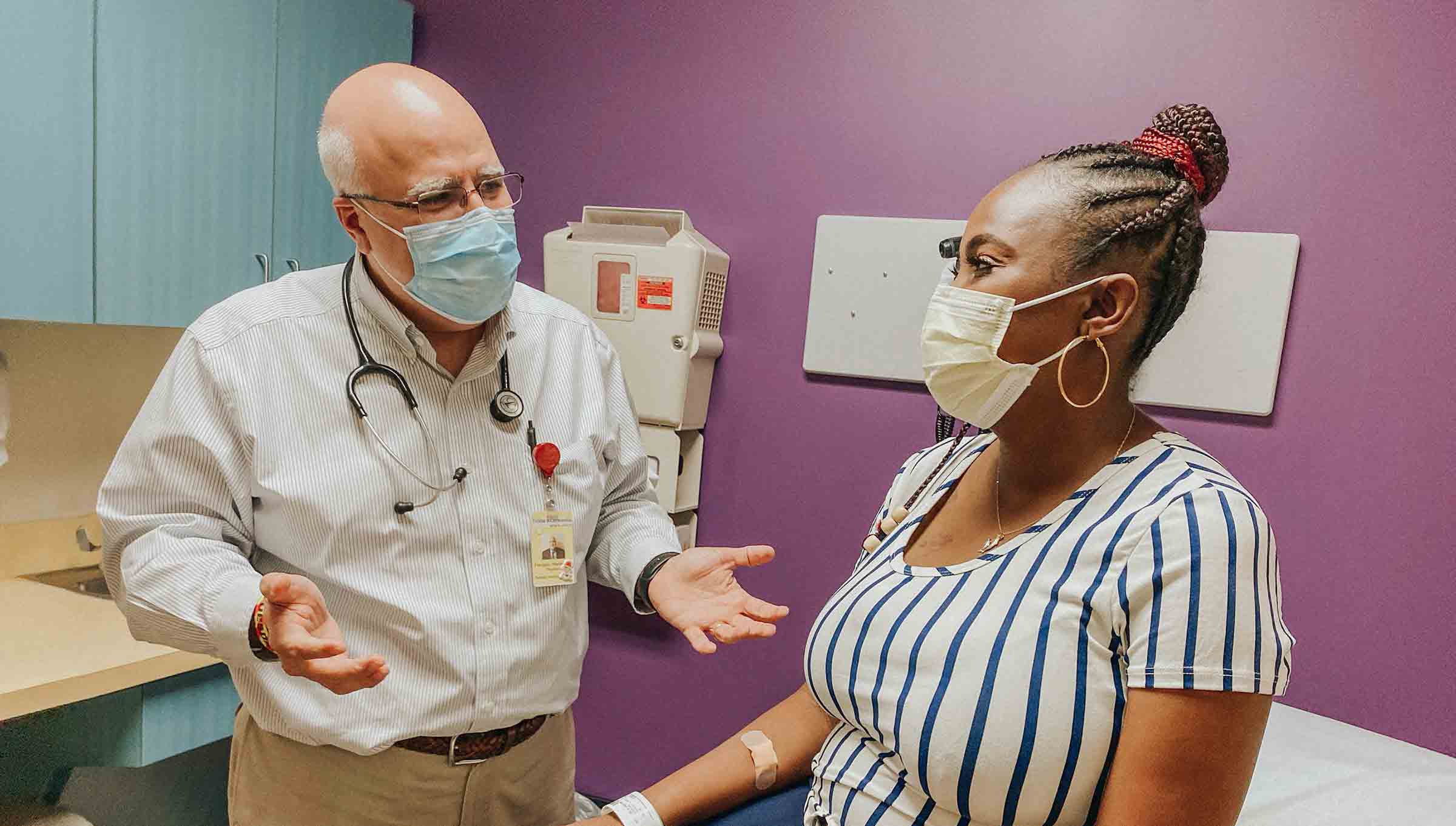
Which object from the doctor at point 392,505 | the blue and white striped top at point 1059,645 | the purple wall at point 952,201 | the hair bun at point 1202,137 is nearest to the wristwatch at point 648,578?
the doctor at point 392,505

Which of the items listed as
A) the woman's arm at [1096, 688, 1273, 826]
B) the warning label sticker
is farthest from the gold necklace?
the warning label sticker

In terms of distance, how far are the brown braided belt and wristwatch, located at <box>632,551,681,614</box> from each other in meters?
0.24

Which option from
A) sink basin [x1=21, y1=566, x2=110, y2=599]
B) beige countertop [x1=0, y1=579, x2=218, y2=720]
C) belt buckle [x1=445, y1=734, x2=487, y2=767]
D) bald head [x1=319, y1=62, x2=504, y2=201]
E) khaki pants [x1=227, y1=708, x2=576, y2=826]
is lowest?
sink basin [x1=21, y1=566, x2=110, y2=599]

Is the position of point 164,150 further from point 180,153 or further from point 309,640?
point 309,640

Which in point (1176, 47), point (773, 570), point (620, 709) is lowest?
point (620, 709)

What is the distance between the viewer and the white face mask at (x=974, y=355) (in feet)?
3.56

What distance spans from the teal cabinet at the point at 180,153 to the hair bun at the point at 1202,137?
2.02 m

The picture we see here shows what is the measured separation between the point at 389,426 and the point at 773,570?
52.5 inches

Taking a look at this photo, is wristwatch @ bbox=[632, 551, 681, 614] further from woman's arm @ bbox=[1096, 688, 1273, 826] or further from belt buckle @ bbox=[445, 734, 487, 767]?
woman's arm @ bbox=[1096, 688, 1273, 826]

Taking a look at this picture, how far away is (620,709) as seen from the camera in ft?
8.58

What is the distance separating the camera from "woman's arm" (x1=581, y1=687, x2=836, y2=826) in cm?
118

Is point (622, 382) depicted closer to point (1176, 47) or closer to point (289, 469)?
point (289, 469)


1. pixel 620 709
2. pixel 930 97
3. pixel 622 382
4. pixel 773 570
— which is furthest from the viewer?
pixel 620 709

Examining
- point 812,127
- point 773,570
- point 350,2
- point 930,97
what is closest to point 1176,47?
point 930,97
